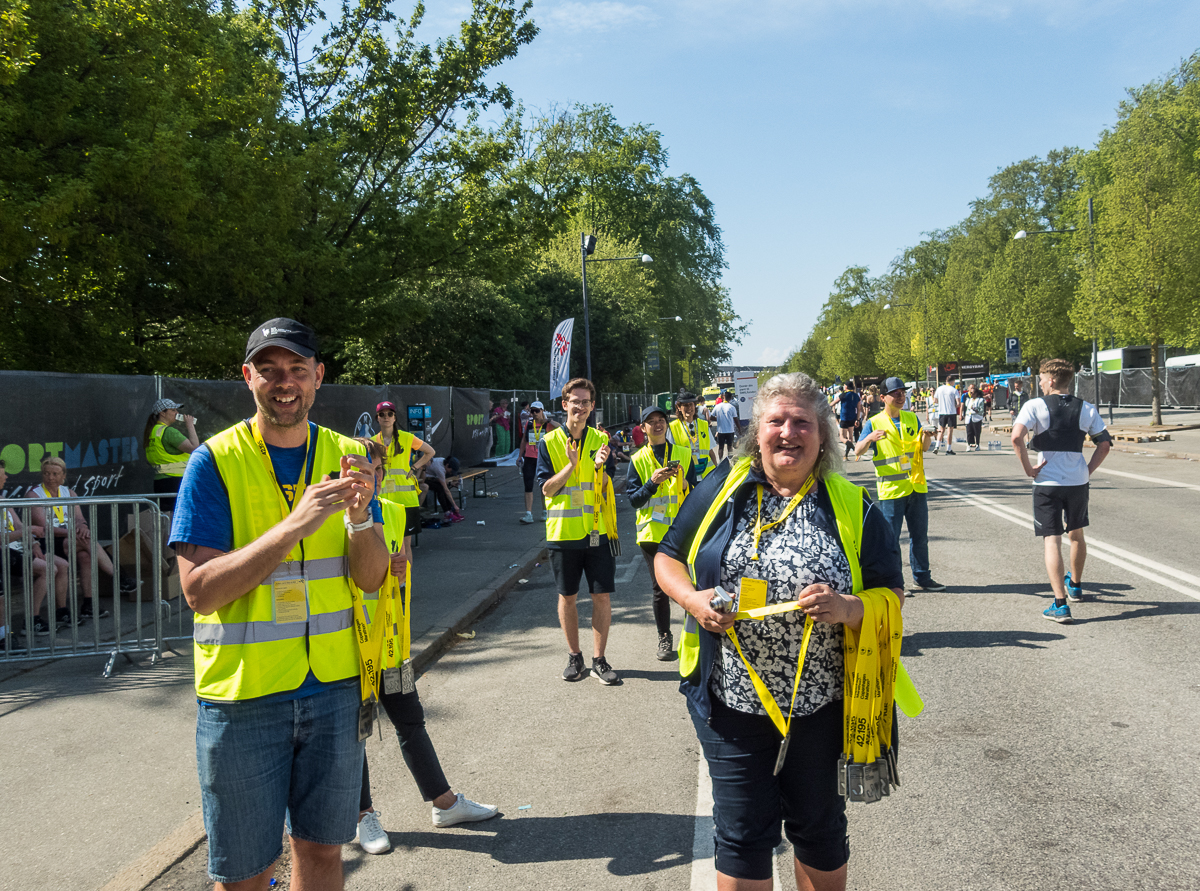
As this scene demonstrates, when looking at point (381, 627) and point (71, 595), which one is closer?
point (381, 627)

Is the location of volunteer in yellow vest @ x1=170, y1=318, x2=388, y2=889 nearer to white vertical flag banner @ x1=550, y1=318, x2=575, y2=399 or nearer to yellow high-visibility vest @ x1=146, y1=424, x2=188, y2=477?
yellow high-visibility vest @ x1=146, y1=424, x2=188, y2=477

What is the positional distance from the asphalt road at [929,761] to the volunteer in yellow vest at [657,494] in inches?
13.7

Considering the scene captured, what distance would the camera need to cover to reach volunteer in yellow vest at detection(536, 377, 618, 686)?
19.6ft

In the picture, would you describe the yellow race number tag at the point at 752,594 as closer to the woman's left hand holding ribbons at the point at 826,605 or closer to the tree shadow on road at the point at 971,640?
the woman's left hand holding ribbons at the point at 826,605

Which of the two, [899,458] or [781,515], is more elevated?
[781,515]

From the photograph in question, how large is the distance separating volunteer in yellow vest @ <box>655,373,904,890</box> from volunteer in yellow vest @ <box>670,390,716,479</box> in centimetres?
586

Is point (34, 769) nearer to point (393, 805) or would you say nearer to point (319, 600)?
point (393, 805)

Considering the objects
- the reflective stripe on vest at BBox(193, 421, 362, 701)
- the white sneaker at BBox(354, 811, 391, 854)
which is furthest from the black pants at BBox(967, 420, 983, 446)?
the reflective stripe on vest at BBox(193, 421, 362, 701)

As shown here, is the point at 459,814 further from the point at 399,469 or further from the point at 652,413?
the point at 399,469

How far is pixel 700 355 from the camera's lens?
72500 millimetres

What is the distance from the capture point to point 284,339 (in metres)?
2.47

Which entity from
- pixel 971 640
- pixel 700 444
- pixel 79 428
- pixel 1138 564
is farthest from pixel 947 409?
pixel 79 428

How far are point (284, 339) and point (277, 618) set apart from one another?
72cm

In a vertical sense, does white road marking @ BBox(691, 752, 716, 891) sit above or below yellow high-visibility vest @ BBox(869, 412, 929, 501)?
below
